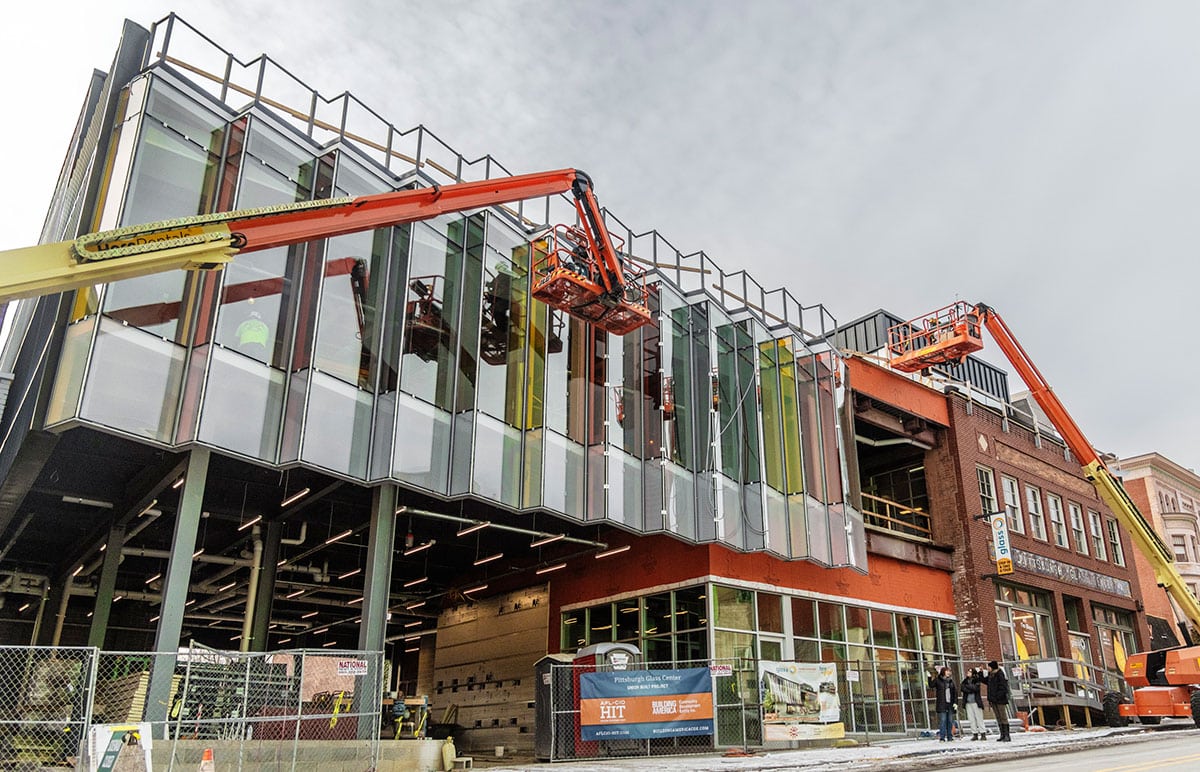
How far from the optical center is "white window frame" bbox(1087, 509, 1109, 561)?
41594mm

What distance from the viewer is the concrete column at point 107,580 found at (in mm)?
22453

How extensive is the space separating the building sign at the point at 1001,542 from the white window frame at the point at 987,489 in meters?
1.29

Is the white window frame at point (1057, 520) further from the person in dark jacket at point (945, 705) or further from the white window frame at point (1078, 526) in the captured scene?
the person in dark jacket at point (945, 705)

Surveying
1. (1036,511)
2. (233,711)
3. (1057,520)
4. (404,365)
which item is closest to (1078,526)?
(1057,520)

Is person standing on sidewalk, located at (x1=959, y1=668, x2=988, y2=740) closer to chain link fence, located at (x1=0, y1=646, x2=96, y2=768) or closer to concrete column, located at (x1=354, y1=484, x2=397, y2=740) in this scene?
concrete column, located at (x1=354, y1=484, x2=397, y2=740)

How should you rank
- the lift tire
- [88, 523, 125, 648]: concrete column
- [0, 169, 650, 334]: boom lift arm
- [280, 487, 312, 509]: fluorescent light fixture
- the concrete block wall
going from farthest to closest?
the lift tire → the concrete block wall → [88, 523, 125, 648]: concrete column → [280, 487, 312, 509]: fluorescent light fixture → [0, 169, 650, 334]: boom lift arm

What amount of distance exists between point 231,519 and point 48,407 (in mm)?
9858

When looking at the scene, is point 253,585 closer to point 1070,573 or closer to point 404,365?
point 404,365

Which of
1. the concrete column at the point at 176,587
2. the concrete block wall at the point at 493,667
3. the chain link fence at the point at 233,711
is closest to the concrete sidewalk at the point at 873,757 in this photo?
the chain link fence at the point at 233,711

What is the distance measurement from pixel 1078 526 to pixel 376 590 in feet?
114

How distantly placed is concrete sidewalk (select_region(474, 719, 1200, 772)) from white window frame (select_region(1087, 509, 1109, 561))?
59.4ft

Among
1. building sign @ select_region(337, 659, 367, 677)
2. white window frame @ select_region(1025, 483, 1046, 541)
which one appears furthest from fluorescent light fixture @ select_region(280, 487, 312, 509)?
white window frame @ select_region(1025, 483, 1046, 541)

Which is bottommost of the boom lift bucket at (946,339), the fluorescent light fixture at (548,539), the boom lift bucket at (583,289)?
the fluorescent light fixture at (548,539)

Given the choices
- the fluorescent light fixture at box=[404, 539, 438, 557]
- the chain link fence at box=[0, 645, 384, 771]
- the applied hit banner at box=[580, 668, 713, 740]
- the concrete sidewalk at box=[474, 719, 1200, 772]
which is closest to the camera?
the chain link fence at box=[0, 645, 384, 771]
